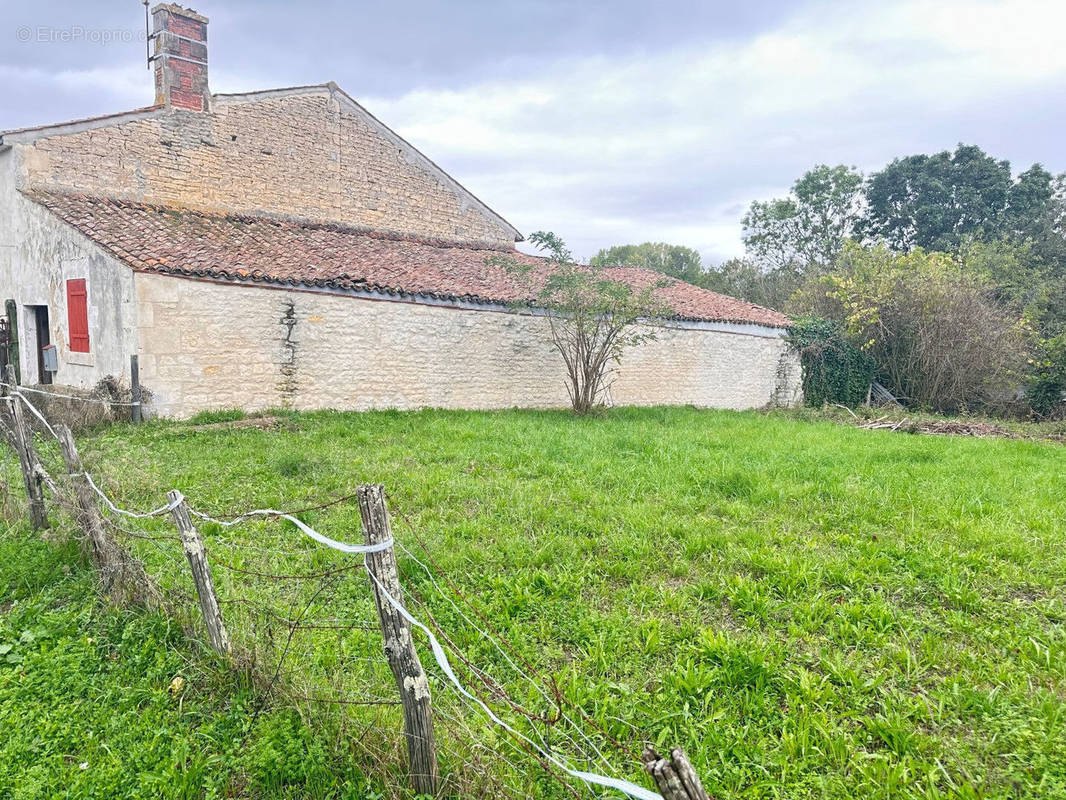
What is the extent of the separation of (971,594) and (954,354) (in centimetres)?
1677

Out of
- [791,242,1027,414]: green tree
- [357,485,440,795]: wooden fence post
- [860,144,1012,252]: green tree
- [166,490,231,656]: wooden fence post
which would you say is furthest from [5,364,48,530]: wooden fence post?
[860,144,1012,252]: green tree

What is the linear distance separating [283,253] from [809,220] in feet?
93.8

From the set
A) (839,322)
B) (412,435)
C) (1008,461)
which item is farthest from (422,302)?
(839,322)

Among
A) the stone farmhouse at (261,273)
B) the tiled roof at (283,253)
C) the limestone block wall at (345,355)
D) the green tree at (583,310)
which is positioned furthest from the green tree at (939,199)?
the green tree at (583,310)

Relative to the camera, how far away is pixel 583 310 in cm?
1322

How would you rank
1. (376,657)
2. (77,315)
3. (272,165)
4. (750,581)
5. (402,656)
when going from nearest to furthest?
(402,656), (376,657), (750,581), (77,315), (272,165)

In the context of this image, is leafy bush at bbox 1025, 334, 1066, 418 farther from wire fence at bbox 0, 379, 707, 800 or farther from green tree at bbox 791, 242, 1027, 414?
wire fence at bbox 0, 379, 707, 800

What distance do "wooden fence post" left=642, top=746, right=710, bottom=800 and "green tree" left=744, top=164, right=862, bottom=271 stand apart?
33.3 m

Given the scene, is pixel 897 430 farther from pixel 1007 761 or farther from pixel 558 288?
pixel 1007 761

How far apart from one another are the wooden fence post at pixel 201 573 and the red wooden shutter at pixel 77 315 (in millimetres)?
10537

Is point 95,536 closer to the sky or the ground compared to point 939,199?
closer to the ground

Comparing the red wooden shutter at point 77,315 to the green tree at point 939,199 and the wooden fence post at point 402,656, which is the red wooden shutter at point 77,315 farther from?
the green tree at point 939,199

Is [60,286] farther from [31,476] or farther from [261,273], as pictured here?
[31,476]

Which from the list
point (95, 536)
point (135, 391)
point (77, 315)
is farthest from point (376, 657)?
point (77, 315)
